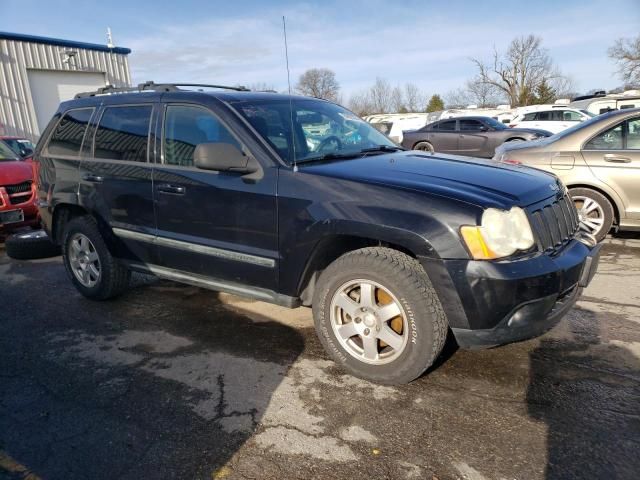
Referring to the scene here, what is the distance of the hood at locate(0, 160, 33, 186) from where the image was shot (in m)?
6.80

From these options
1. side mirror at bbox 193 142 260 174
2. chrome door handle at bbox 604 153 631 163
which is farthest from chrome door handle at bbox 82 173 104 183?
chrome door handle at bbox 604 153 631 163

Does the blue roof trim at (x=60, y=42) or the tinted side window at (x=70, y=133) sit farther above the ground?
the blue roof trim at (x=60, y=42)

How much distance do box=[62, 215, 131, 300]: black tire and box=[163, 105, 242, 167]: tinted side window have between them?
1.22m

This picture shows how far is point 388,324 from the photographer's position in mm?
2926

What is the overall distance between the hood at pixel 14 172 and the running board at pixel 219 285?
12.7 feet

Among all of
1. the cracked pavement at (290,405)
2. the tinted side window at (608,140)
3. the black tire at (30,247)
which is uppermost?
the tinted side window at (608,140)

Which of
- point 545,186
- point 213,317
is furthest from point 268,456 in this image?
point 545,186

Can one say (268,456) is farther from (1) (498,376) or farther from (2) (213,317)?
(2) (213,317)

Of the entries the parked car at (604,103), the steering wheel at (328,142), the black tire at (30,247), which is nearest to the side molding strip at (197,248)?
the steering wheel at (328,142)

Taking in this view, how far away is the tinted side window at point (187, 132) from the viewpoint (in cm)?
347

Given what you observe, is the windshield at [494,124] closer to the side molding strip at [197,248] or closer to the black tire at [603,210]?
the black tire at [603,210]

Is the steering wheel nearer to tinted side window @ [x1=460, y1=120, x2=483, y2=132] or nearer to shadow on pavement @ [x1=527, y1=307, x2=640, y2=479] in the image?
shadow on pavement @ [x1=527, y1=307, x2=640, y2=479]

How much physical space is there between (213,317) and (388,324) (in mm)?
1780

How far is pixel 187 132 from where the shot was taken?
11.9 ft
